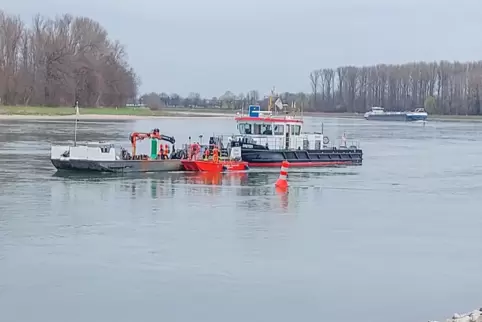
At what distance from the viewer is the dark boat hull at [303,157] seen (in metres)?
A: 42.7

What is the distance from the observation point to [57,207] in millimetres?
25156

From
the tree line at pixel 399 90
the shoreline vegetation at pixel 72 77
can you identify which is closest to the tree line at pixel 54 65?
the shoreline vegetation at pixel 72 77

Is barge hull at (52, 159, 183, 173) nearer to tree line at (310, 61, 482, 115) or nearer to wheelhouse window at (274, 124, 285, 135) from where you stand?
wheelhouse window at (274, 124, 285, 135)

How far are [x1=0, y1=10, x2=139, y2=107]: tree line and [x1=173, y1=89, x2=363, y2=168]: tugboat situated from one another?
77427 mm

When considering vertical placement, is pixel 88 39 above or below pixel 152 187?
above

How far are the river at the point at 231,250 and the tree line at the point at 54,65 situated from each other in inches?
3454

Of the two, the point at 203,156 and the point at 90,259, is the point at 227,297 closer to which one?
the point at 90,259

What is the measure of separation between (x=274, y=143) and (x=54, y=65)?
84.5 meters

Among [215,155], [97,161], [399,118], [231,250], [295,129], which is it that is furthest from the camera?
[399,118]

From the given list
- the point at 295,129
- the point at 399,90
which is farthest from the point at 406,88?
the point at 295,129

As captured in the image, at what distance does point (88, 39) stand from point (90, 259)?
115389 mm

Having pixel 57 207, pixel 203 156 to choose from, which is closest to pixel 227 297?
pixel 57 207

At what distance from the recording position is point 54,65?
122375mm

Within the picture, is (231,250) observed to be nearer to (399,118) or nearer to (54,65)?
(54,65)
